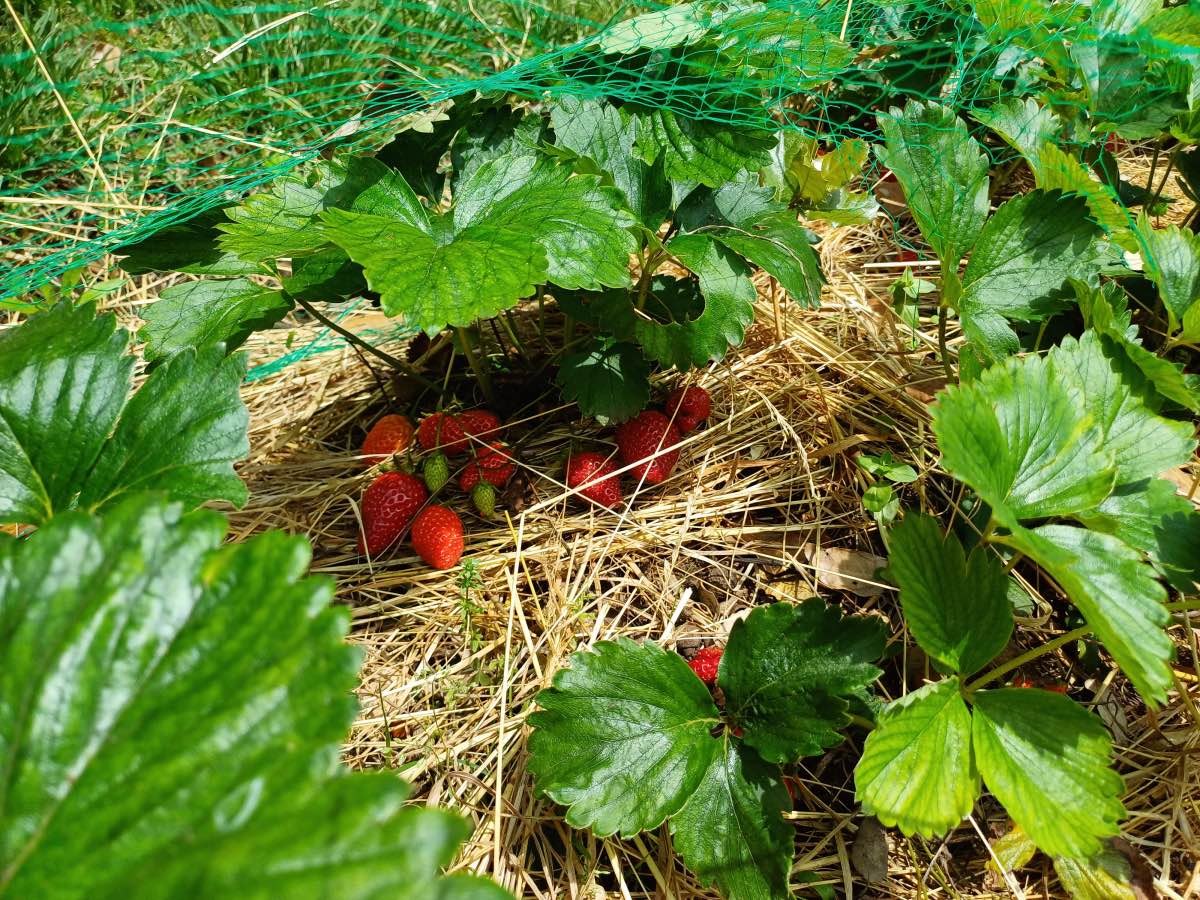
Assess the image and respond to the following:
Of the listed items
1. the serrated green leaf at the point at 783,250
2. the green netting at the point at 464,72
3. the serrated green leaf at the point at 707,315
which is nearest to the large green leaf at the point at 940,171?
the green netting at the point at 464,72

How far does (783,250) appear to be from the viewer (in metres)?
1.46

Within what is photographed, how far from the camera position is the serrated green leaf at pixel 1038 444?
1.11 meters

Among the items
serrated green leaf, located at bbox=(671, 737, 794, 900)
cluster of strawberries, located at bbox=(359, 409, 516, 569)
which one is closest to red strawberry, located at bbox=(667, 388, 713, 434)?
cluster of strawberries, located at bbox=(359, 409, 516, 569)

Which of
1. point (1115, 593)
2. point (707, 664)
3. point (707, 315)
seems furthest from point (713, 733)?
point (707, 315)

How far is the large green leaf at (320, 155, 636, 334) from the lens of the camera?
3.98 feet

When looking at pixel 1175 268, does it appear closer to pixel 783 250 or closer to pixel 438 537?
pixel 783 250

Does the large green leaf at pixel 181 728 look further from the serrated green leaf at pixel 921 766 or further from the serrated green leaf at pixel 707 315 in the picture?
the serrated green leaf at pixel 707 315

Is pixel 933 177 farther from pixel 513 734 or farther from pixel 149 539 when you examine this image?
pixel 149 539

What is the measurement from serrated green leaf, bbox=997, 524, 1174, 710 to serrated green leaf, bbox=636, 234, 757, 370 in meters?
0.54

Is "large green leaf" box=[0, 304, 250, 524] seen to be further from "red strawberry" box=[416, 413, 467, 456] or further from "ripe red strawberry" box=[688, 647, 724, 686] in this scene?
"ripe red strawberry" box=[688, 647, 724, 686]

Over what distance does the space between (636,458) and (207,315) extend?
779mm

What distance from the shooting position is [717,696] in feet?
4.32

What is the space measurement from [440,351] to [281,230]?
1.92 feet

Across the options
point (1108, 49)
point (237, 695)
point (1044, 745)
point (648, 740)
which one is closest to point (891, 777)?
point (1044, 745)
